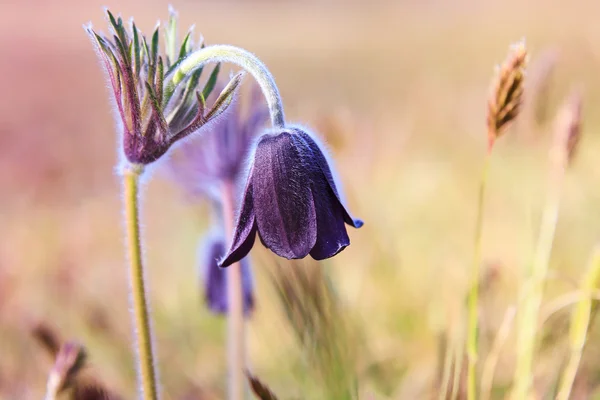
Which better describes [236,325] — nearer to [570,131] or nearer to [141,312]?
[141,312]

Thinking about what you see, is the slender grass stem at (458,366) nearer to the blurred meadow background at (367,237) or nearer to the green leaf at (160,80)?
the blurred meadow background at (367,237)

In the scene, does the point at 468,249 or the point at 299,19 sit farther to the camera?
the point at 299,19

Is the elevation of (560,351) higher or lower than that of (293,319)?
lower

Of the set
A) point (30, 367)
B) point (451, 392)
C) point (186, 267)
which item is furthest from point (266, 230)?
point (186, 267)

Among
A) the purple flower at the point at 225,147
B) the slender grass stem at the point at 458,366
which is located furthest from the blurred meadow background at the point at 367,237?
the purple flower at the point at 225,147

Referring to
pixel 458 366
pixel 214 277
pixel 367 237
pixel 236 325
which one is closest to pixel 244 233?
pixel 458 366

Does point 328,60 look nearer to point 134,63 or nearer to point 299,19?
point 299,19

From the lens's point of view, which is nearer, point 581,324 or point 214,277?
point 581,324

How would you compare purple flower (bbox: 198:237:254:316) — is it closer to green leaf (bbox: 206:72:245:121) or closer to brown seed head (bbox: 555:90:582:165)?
green leaf (bbox: 206:72:245:121)

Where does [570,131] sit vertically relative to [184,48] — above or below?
below
